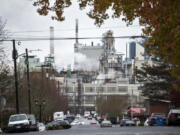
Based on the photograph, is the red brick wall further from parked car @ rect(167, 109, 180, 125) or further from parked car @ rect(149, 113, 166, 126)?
parked car @ rect(167, 109, 180, 125)

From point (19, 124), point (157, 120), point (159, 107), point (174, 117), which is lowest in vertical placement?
point (159, 107)

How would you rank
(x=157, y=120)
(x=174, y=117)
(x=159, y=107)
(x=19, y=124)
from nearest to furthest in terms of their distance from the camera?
(x=19, y=124) < (x=174, y=117) < (x=157, y=120) < (x=159, y=107)

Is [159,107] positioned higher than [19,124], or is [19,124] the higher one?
[19,124]

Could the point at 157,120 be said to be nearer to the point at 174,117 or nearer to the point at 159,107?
the point at 174,117

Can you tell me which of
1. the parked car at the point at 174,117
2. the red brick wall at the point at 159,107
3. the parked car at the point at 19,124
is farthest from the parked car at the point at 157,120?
the red brick wall at the point at 159,107

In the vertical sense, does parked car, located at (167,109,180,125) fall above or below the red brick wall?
above

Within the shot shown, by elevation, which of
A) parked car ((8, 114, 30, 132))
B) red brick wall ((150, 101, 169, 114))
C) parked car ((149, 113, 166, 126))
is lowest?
red brick wall ((150, 101, 169, 114))

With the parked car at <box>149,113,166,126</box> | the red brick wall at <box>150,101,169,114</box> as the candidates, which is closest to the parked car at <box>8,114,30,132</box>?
the parked car at <box>149,113,166,126</box>

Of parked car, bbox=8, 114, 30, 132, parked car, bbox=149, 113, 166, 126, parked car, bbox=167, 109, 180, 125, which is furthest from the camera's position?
parked car, bbox=149, 113, 166, 126

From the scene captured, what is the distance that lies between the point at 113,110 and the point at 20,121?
110993 millimetres

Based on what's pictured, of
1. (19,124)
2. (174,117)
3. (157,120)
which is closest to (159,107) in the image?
(157,120)

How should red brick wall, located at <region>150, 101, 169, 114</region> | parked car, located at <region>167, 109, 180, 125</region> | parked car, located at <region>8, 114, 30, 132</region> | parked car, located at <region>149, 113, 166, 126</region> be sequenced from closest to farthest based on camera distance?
parked car, located at <region>8, 114, 30, 132</region>, parked car, located at <region>167, 109, 180, 125</region>, parked car, located at <region>149, 113, 166, 126</region>, red brick wall, located at <region>150, 101, 169, 114</region>

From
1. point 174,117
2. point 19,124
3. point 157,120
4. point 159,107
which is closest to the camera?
point 19,124

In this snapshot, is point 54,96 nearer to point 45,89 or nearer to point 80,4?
point 45,89
